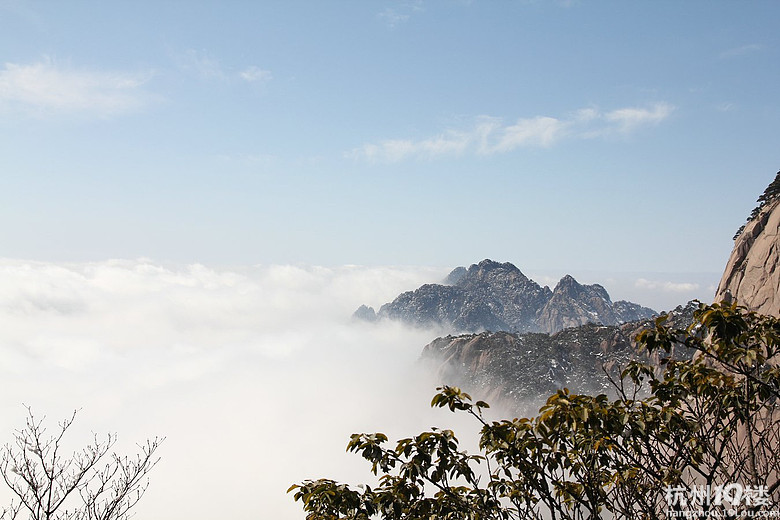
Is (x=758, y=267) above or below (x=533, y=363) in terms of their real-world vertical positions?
above

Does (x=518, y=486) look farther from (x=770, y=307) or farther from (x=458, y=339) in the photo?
(x=458, y=339)

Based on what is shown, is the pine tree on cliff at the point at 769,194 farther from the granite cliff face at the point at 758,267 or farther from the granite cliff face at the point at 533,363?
the granite cliff face at the point at 533,363

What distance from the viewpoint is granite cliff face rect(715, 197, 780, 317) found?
54750 mm

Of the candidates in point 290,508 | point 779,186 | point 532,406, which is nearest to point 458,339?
point 532,406

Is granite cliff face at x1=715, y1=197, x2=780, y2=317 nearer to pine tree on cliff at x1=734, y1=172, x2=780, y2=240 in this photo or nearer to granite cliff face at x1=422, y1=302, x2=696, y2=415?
pine tree on cliff at x1=734, y1=172, x2=780, y2=240

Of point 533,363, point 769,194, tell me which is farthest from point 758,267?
point 533,363

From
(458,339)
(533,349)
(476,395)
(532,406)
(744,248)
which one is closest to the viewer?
(744,248)

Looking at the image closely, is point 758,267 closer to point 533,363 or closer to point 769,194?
point 769,194

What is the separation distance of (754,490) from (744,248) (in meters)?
69.2

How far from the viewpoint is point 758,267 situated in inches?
2280

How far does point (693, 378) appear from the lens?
953 cm

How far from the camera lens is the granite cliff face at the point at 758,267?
180 ft

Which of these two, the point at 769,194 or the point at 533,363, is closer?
the point at 769,194

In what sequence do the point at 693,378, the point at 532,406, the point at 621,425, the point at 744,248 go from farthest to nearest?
the point at 532,406, the point at 744,248, the point at 693,378, the point at 621,425
